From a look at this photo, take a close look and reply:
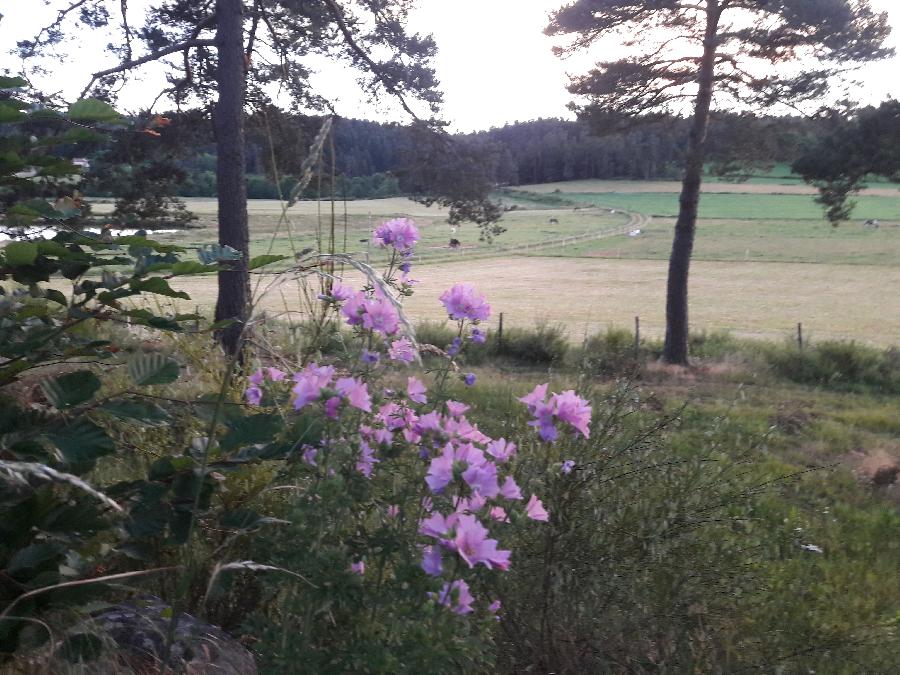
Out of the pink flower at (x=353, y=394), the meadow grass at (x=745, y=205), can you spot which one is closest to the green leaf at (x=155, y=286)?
the pink flower at (x=353, y=394)

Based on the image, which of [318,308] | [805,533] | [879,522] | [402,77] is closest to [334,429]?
[318,308]

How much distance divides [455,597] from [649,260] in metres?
50.9

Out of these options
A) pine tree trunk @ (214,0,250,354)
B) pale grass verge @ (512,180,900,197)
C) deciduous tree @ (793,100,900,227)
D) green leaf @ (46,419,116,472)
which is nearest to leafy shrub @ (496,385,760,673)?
green leaf @ (46,419,116,472)

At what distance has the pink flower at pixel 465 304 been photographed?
1922mm

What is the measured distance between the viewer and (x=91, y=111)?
1.57m

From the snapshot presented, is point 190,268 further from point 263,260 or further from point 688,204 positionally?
point 688,204

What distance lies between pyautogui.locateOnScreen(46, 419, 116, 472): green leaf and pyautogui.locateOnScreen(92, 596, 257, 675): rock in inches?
18.0

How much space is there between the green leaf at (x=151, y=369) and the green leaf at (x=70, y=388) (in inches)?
3.9

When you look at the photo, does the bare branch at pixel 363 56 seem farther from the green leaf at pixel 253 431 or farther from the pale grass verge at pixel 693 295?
the green leaf at pixel 253 431

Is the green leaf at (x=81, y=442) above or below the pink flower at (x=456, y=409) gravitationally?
above

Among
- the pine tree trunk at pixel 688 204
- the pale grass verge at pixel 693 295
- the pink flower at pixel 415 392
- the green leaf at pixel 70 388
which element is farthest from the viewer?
the pale grass verge at pixel 693 295

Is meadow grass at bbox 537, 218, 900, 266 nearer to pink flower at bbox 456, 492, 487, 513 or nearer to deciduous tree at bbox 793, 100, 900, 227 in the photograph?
deciduous tree at bbox 793, 100, 900, 227

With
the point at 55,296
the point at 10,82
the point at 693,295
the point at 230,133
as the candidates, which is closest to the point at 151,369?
the point at 55,296

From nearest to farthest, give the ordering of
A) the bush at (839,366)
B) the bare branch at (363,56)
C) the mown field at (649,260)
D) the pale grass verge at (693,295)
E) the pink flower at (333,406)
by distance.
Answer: the pink flower at (333,406) < the bare branch at (363,56) < the bush at (839,366) < the mown field at (649,260) < the pale grass verge at (693,295)
